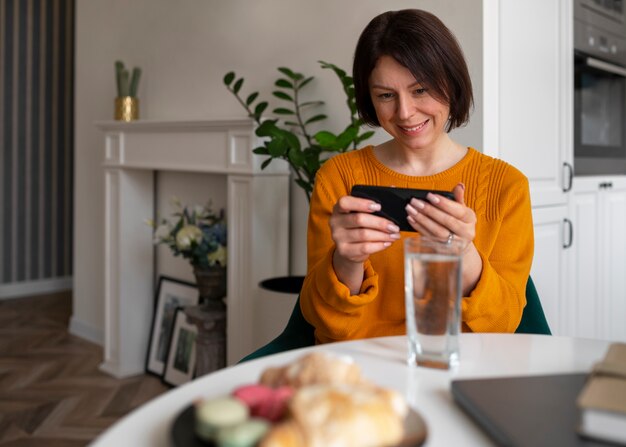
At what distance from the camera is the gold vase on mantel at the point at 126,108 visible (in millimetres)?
3287

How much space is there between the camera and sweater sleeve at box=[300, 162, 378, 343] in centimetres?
120

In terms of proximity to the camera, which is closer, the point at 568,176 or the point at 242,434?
the point at 242,434

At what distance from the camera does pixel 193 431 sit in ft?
1.77

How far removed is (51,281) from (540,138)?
423cm

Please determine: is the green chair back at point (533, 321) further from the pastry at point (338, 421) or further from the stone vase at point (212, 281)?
the stone vase at point (212, 281)

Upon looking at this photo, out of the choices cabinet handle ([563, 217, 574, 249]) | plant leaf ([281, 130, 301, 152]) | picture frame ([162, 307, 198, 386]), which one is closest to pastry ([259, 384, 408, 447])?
plant leaf ([281, 130, 301, 152])

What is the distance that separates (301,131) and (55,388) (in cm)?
165

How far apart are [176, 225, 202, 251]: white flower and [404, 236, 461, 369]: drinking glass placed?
2033 mm

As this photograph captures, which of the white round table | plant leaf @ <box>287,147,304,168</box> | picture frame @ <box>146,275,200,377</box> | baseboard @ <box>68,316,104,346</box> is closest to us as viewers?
the white round table

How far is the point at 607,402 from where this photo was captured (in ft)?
1.82

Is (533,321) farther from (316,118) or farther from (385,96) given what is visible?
(316,118)

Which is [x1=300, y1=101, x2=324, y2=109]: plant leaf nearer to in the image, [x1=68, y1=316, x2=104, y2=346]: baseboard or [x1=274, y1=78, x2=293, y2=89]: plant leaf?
[x1=274, y1=78, x2=293, y2=89]: plant leaf

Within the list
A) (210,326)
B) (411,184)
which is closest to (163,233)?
(210,326)

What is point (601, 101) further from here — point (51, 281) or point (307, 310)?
point (51, 281)
